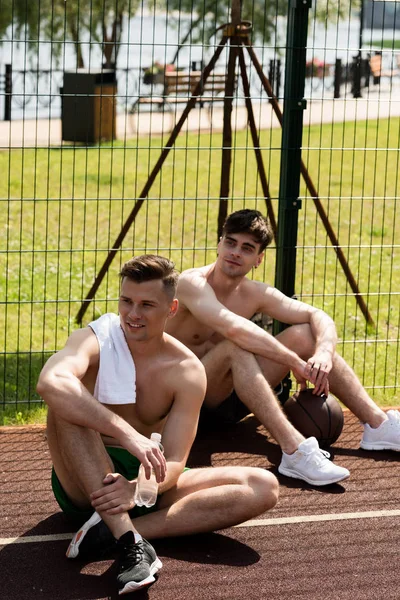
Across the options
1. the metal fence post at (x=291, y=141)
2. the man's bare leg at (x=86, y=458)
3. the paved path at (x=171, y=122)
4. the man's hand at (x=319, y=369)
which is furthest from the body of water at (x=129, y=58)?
the man's bare leg at (x=86, y=458)

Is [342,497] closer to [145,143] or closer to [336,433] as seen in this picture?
[336,433]

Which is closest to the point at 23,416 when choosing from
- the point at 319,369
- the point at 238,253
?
the point at 238,253

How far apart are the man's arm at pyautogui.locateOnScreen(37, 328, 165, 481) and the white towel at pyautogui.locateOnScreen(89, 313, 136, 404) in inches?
7.7

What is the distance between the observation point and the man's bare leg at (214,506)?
482cm

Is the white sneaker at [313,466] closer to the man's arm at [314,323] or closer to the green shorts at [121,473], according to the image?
the man's arm at [314,323]

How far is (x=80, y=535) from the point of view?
4.65 meters

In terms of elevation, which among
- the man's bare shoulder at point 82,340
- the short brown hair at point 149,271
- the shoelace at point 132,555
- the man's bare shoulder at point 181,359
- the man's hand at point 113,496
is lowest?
the shoelace at point 132,555

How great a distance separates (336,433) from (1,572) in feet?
7.72

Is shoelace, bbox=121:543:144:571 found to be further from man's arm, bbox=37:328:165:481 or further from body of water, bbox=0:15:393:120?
body of water, bbox=0:15:393:120

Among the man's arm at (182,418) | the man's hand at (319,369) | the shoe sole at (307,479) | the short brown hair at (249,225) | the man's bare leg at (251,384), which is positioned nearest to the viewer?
the man's arm at (182,418)

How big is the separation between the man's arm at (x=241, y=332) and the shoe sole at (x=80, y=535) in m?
1.65

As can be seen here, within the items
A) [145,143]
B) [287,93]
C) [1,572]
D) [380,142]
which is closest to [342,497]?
[1,572]

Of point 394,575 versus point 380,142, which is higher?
point 380,142

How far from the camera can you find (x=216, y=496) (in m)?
4.85
